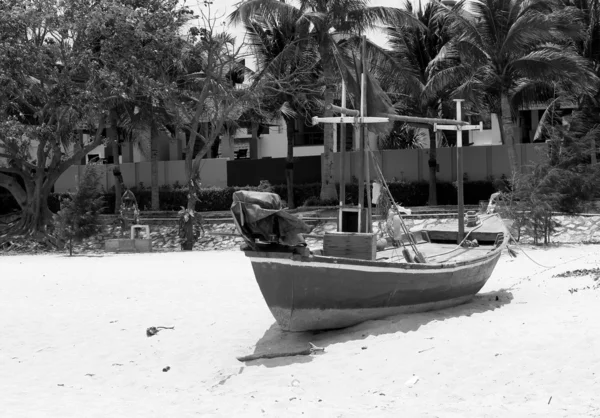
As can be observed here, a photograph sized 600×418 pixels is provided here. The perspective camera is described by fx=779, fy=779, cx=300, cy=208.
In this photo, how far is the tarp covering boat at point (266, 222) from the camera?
356 inches

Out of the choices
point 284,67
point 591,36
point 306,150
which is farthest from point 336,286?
point 306,150

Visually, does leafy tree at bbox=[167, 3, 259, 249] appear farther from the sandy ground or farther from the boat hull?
the boat hull

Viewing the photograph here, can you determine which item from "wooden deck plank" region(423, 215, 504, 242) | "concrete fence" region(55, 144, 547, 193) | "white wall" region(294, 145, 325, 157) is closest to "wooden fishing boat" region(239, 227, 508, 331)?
"wooden deck plank" region(423, 215, 504, 242)

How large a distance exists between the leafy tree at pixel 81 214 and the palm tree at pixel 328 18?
6.84 m

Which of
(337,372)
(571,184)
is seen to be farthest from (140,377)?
(571,184)

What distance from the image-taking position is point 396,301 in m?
10.0

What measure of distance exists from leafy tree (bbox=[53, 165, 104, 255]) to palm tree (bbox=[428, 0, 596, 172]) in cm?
1140

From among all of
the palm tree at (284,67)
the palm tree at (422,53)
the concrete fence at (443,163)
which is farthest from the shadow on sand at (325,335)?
the concrete fence at (443,163)

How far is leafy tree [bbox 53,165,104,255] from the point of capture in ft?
75.9

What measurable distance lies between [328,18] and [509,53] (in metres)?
5.90

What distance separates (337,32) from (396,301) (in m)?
17.2

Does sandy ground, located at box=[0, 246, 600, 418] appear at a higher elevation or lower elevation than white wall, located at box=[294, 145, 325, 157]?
lower

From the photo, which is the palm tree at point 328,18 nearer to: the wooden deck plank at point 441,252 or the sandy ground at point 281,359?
the wooden deck plank at point 441,252

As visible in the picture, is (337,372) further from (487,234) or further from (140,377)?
(487,234)
